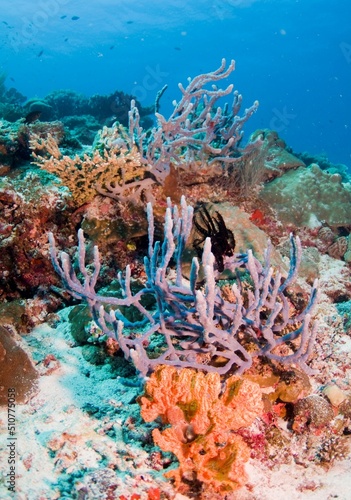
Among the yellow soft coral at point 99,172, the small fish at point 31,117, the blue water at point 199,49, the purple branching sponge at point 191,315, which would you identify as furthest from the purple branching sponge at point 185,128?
the blue water at point 199,49

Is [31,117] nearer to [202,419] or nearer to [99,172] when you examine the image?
[99,172]

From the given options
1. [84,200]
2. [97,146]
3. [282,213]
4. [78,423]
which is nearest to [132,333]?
[78,423]

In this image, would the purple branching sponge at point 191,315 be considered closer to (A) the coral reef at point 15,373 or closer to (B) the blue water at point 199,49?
(A) the coral reef at point 15,373

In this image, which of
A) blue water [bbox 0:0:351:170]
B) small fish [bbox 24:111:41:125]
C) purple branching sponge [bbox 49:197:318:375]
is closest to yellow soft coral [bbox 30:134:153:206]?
purple branching sponge [bbox 49:197:318:375]

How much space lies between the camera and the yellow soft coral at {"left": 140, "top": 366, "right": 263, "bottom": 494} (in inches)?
83.4

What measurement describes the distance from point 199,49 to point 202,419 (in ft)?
329

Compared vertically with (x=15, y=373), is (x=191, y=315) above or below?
above

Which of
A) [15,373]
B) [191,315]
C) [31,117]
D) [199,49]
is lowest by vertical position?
[15,373]

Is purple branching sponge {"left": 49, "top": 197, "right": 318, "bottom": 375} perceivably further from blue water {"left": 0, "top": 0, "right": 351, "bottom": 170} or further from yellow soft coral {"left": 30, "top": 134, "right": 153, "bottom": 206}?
blue water {"left": 0, "top": 0, "right": 351, "bottom": 170}

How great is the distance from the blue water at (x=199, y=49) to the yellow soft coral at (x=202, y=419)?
1659 inches

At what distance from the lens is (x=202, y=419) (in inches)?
89.4

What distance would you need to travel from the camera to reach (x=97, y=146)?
564 centimetres

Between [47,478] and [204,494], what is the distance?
1.12m

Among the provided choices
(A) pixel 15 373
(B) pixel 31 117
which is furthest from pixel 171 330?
(B) pixel 31 117
